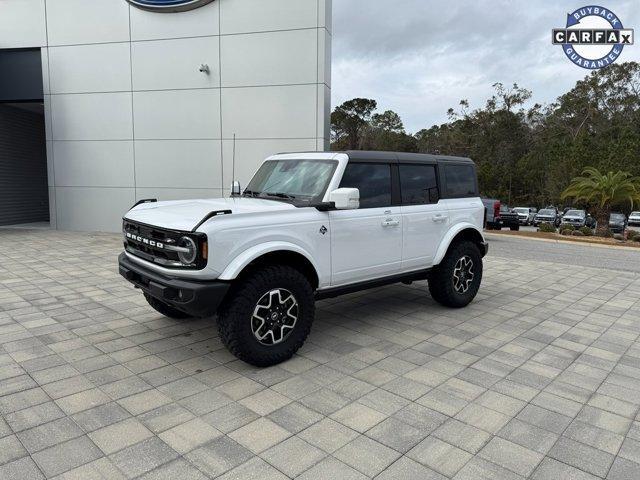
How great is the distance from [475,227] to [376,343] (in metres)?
2.34

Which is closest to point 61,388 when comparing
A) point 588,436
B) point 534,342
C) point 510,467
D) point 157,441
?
point 157,441

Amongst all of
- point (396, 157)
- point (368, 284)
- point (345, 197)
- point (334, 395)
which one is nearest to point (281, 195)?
point (345, 197)

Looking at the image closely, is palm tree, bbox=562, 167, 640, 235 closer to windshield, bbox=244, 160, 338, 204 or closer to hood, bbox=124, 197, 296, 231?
windshield, bbox=244, 160, 338, 204

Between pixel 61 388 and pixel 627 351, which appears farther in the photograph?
pixel 627 351

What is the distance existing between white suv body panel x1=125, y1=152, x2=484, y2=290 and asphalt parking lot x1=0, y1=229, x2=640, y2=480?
779 mm

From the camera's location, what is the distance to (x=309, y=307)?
427cm

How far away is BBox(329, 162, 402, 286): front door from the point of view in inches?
180

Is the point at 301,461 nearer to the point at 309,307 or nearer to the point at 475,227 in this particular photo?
the point at 309,307

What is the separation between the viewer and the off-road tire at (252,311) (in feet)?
12.5

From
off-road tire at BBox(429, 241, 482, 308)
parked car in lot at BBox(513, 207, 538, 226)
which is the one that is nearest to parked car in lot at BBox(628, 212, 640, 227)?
parked car in lot at BBox(513, 207, 538, 226)

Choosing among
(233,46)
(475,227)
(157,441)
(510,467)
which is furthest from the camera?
(233,46)

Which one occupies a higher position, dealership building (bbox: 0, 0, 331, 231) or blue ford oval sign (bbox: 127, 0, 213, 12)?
blue ford oval sign (bbox: 127, 0, 213, 12)

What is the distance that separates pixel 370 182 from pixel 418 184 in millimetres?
838

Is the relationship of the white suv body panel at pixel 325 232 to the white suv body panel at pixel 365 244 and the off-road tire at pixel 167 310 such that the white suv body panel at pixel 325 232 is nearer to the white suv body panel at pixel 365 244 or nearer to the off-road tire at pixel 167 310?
the white suv body panel at pixel 365 244
